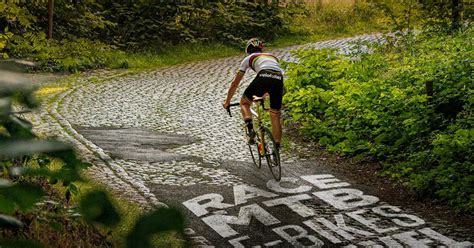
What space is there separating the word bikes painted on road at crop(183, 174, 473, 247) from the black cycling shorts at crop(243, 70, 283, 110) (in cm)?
113

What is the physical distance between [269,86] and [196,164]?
1636 millimetres

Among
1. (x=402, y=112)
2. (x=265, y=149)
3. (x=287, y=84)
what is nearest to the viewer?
(x=265, y=149)

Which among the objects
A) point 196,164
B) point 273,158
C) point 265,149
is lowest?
point 196,164

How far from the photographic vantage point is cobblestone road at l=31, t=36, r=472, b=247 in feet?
22.9

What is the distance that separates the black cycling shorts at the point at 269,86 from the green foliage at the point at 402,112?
1.76 m

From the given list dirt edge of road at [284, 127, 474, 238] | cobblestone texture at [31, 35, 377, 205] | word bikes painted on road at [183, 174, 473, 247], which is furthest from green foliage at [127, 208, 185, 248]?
dirt edge of road at [284, 127, 474, 238]

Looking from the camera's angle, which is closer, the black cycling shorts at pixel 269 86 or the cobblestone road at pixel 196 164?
the cobblestone road at pixel 196 164

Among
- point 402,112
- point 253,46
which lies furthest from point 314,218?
point 402,112

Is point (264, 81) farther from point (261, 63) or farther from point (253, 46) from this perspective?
point (253, 46)

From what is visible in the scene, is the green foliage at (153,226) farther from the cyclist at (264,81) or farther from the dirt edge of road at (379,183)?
the cyclist at (264,81)

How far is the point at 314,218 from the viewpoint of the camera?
7477 millimetres

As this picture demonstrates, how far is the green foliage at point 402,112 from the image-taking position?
28.1 feet

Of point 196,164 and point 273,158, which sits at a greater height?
point 273,158

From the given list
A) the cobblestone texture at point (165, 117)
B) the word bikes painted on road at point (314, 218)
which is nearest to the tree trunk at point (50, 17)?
the cobblestone texture at point (165, 117)
